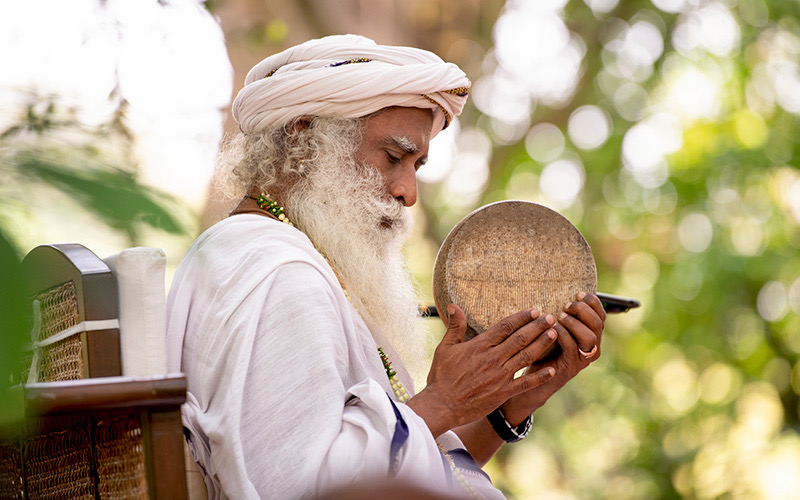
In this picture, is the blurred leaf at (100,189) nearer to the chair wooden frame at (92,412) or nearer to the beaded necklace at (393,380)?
the chair wooden frame at (92,412)

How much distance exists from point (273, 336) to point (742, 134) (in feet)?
32.3

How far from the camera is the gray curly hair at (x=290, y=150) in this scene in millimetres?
2545

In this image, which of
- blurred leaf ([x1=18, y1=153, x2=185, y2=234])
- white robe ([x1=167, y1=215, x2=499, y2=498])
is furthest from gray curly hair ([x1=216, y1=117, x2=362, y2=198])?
blurred leaf ([x1=18, y1=153, x2=185, y2=234])

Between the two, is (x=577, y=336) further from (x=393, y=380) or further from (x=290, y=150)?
(x=290, y=150)

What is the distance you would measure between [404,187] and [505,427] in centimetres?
87

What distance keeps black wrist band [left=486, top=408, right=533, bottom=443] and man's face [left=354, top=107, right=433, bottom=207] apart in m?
0.77

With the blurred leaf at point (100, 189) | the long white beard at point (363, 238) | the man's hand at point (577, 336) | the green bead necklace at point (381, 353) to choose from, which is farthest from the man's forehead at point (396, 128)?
the blurred leaf at point (100, 189)

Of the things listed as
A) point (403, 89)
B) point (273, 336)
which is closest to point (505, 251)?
point (403, 89)

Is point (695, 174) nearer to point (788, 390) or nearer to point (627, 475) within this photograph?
point (788, 390)

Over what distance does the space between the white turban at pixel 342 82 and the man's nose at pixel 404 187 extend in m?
0.22

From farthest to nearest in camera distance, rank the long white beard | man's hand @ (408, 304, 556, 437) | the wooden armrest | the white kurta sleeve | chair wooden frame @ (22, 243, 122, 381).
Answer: the long white beard < man's hand @ (408, 304, 556, 437) < the white kurta sleeve < chair wooden frame @ (22, 243, 122, 381) < the wooden armrest

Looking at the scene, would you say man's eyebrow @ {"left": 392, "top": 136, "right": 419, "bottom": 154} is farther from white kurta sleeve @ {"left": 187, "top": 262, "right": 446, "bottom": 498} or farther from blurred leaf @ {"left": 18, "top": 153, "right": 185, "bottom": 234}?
blurred leaf @ {"left": 18, "top": 153, "right": 185, "bottom": 234}

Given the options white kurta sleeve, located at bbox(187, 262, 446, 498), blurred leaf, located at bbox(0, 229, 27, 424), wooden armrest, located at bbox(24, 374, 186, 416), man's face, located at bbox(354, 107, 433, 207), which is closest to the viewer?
blurred leaf, located at bbox(0, 229, 27, 424)

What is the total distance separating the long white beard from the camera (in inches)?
97.0
